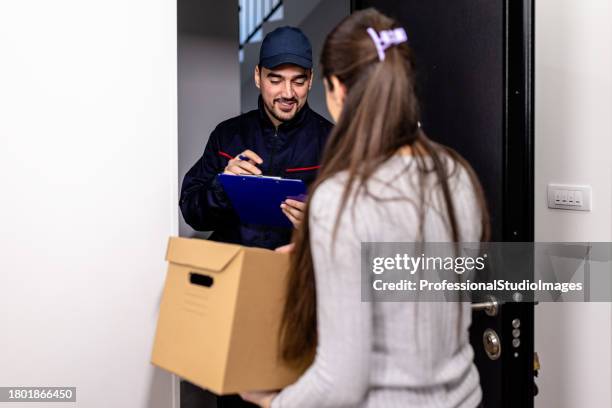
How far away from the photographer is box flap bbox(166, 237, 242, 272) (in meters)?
1.15


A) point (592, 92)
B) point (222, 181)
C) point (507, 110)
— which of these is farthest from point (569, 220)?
point (222, 181)

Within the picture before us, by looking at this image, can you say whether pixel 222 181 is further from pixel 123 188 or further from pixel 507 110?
pixel 507 110

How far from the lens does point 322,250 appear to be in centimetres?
103

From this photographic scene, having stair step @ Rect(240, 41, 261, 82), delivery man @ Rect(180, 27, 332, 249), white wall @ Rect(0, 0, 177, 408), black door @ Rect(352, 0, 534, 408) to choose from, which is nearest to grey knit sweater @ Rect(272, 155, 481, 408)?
black door @ Rect(352, 0, 534, 408)

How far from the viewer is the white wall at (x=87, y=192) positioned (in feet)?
5.28

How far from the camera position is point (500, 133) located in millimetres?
1505

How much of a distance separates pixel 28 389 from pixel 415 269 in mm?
1091

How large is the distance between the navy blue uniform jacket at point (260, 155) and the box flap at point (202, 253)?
2.35ft

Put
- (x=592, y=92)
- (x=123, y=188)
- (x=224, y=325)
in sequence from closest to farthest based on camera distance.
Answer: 1. (x=224, y=325)
2. (x=123, y=188)
3. (x=592, y=92)

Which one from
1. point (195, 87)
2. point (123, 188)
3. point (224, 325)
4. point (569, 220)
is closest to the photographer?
point (224, 325)

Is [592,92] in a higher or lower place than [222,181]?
higher

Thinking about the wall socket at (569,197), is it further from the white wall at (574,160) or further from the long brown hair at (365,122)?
the long brown hair at (365,122)

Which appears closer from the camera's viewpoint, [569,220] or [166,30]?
[166,30]

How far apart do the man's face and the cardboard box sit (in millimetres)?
907
